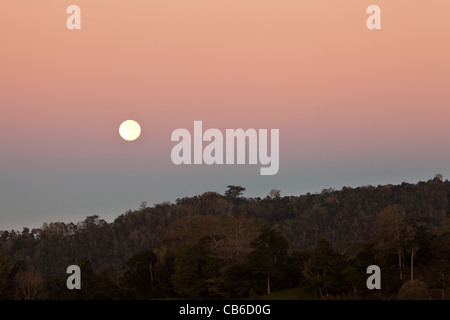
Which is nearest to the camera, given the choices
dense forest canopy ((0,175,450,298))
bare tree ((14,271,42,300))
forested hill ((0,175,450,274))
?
dense forest canopy ((0,175,450,298))

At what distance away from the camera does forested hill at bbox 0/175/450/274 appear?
5571 inches

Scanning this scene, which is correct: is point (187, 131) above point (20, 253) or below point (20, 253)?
above

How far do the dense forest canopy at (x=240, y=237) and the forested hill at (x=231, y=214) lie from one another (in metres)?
0.28

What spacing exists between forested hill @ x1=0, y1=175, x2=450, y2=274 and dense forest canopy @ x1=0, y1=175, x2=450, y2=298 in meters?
0.28

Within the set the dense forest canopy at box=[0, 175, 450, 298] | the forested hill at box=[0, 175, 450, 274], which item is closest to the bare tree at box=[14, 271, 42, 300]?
the dense forest canopy at box=[0, 175, 450, 298]

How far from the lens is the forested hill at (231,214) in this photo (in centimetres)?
14150

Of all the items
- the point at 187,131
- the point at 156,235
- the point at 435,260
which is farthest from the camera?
the point at 156,235

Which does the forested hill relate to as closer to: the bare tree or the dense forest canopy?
the dense forest canopy

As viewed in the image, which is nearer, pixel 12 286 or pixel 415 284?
pixel 415 284

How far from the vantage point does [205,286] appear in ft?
220
